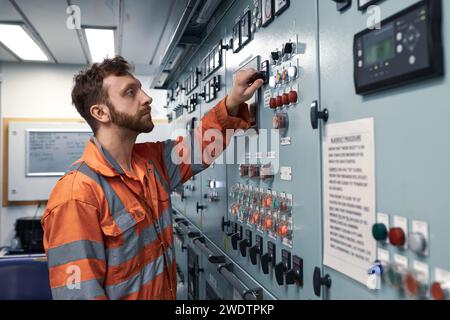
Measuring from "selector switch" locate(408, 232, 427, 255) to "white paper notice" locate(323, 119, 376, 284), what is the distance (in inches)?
5.4

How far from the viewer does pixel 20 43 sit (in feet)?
12.4

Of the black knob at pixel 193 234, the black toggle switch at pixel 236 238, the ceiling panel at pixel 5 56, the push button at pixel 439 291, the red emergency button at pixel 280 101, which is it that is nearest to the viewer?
the push button at pixel 439 291

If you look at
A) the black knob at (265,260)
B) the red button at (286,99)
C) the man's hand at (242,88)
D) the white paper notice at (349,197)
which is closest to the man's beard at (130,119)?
the man's hand at (242,88)

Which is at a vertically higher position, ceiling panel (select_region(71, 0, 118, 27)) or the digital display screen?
ceiling panel (select_region(71, 0, 118, 27))

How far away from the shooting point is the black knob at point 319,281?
3.45 ft

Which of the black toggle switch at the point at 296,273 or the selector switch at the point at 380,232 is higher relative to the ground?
the selector switch at the point at 380,232

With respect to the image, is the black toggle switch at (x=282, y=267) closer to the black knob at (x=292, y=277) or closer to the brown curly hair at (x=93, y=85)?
the black knob at (x=292, y=277)

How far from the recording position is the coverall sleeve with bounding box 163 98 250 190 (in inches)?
62.6

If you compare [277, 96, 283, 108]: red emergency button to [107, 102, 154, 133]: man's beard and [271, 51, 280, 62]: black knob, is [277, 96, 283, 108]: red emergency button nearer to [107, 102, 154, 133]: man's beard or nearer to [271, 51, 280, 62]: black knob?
[271, 51, 280, 62]: black knob

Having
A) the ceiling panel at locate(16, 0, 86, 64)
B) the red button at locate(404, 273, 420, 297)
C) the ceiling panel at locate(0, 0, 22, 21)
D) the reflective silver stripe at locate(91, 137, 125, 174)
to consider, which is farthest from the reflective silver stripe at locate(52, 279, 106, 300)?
the ceiling panel at locate(0, 0, 22, 21)

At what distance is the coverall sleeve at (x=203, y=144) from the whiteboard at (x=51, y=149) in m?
3.27

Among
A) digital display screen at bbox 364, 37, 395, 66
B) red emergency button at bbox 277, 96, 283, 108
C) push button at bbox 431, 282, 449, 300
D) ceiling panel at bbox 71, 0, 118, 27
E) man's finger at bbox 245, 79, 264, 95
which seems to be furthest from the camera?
ceiling panel at bbox 71, 0, 118, 27

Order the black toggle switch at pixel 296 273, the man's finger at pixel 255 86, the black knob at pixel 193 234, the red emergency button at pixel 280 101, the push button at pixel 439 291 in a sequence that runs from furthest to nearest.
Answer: the black knob at pixel 193 234 < the man's finger at pixel 255 86 < the red emergency button at pixel 280 101 < the black toggle switch at pixel 296 273 < the push button at pixel 439 291

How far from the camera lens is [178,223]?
127 inches
